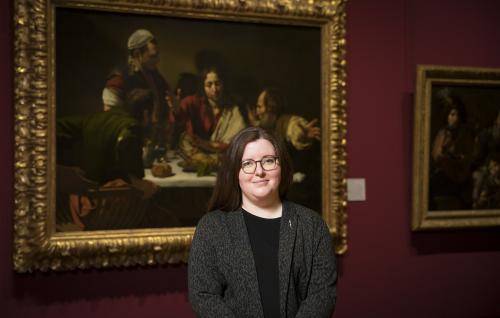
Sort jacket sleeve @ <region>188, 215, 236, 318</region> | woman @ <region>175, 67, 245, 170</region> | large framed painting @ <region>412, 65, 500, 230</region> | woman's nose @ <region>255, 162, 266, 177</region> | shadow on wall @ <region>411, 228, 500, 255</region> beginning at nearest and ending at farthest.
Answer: jacket sleeve @ <region>188, 215, 236, 318</region>
woman's nose @ <region>255, 162, 266, 177</region>
woman @ <region>175, 67, 245, 170</region>
large framed painting @ <region>412, 65, 500, 230</region>
shadow on wall @ <region>411, 228, 500, 255</region>

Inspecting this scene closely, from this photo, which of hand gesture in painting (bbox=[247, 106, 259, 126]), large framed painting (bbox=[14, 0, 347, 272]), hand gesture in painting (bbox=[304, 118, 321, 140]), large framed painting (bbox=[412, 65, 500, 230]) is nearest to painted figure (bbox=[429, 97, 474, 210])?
large framed painting (bbox=[412, 65, 500, 230])

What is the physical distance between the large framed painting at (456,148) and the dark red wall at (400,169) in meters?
0.12

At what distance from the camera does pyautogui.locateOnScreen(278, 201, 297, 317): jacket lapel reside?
77.3 inches

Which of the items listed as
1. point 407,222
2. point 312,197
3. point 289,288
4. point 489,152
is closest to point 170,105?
point 312,197

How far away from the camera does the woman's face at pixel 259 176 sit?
203 cm

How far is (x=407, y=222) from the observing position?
11.3 ft

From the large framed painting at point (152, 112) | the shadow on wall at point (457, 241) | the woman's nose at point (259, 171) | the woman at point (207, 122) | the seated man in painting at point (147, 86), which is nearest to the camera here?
Result: the woman's nose at point (259, 171)

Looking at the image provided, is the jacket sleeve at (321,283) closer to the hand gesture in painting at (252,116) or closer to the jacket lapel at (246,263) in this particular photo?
the jacket lapel at (246,263)

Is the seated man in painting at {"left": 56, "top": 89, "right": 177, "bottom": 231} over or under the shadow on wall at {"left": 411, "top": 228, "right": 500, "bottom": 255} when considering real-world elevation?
over

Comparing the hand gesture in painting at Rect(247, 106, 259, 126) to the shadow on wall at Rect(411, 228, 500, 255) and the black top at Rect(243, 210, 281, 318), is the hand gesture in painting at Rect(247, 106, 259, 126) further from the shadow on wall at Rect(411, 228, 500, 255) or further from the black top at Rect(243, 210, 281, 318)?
the shadow on wall at Rect(411, 228, 500, 255)

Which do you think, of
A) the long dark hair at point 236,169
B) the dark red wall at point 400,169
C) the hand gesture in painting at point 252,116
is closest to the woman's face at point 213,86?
the hand gesture in painting at point 252,116

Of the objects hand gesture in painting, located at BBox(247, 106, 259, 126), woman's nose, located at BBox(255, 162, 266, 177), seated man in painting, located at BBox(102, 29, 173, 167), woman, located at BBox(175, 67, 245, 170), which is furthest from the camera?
hand gesture in painting, located at BBox(247, 106, 259, 126)

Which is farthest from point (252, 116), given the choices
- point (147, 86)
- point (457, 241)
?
point (457, 241)

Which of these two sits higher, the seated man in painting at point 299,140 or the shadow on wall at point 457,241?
the seated man in painting at point 299,140
